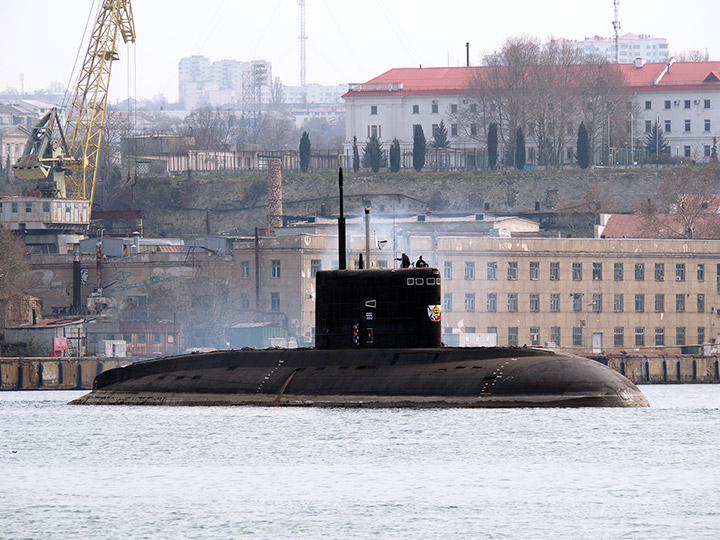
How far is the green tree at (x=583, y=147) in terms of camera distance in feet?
403

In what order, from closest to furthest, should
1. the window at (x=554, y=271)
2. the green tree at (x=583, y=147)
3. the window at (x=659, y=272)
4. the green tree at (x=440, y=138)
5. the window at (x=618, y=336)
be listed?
the window at (x=554, y=271), the window at (x=659, y=272), the window at (x=618, y=336), the green tree at (x=583, y=147), the green tree at (x=440, y=138)

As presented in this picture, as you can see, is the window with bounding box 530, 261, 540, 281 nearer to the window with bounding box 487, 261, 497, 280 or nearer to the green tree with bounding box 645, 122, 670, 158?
the window with bounding box 487, 261, 497, 280

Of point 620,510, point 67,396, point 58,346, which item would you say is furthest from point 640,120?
point 620,510

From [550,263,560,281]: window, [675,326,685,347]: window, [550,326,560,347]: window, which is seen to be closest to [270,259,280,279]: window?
[550,263,560,281]: window

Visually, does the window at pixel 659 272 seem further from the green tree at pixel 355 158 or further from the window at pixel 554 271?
the green tree at pixel 355 158

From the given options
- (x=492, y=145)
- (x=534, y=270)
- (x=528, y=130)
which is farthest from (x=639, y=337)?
(x=528, y=130)

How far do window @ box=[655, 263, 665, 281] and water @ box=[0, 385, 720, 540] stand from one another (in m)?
45.4

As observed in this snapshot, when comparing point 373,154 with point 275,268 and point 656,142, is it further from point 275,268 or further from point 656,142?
point 275,268

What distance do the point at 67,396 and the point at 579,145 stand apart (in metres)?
64.0

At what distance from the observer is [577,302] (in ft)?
308

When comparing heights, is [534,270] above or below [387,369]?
above

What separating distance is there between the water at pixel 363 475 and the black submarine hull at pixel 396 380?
91 centimetres

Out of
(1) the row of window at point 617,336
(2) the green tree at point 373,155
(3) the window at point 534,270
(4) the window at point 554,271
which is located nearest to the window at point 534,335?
(1) the row of window at point 617,336

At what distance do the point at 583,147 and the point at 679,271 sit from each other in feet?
99.5
